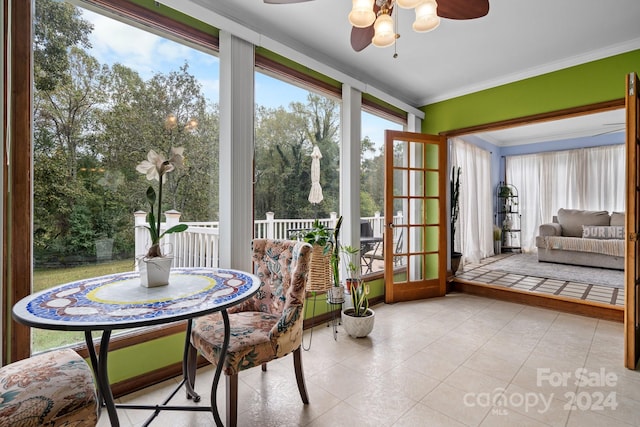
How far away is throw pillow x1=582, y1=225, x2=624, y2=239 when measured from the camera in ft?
17.8

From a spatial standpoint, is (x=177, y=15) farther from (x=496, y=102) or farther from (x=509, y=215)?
(x=509, y=215)

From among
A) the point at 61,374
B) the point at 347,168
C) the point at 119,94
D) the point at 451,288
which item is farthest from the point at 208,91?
the point at 451,288

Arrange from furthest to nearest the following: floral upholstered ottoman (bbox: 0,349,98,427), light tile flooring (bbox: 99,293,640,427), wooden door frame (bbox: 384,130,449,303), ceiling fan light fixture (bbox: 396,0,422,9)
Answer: wooden door frame (bbox: 384,130,449,303) < light tile flooring (bbox: 99,293,640,427) < ceiling fan light fixture (bbox: 396,0,422,9) < floral upholstered ottoman (bbox: 0,349,98,427)

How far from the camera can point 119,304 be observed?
1.21 m

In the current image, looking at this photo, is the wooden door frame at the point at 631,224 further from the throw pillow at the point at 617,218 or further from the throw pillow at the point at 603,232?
the throw pillow at the point at 617,218

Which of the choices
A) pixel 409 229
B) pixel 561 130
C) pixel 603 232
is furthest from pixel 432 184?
pixel 561 130

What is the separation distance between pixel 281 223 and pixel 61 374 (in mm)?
3039

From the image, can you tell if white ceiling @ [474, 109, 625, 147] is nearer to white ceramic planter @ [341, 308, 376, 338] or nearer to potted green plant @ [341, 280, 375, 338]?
potted green plant @ [341, 280, 375, 338]

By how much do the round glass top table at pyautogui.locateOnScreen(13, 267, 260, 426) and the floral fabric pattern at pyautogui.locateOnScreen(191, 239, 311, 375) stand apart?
118 mm

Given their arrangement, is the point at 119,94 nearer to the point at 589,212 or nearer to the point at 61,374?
the point at 61,374

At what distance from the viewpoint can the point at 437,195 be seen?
13.5ft

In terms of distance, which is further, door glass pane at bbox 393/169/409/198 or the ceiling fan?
door glass pane at bbox 393/169/409/198

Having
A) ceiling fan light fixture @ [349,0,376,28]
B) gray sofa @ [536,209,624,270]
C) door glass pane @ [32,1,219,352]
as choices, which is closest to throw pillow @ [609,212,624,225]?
gray sofa @ [536,209,624,270]

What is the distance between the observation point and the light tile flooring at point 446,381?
5.53ft
